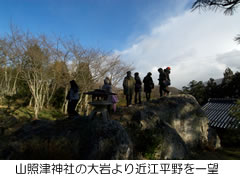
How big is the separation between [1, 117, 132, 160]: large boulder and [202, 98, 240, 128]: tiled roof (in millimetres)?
12524

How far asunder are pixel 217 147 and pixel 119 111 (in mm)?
7478

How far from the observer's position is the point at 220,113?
1675cm

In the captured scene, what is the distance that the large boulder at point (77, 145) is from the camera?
3861mm

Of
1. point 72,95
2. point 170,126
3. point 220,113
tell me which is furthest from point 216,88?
point 72,95

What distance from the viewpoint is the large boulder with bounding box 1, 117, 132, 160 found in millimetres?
3861

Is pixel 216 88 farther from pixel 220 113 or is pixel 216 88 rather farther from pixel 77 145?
pixel 77 145

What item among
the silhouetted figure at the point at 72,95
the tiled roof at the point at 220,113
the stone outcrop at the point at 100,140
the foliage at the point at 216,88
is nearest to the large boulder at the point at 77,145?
the stone outcrop at the point at 100,140

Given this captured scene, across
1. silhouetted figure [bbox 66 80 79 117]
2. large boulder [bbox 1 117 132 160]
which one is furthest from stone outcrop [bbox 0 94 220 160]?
silhouetted figure [bbox 66 80 79 117]

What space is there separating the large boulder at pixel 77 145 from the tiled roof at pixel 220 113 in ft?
41.1

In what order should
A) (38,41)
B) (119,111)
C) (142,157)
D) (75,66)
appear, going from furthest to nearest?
(75,66)
(38,41)
(119,111)
(142,157)

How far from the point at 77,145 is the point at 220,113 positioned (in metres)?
18.0

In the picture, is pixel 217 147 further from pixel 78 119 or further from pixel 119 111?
pixel 78 119

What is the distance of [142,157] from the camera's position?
4.74m

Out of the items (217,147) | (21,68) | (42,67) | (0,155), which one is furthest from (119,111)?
(21,68)
